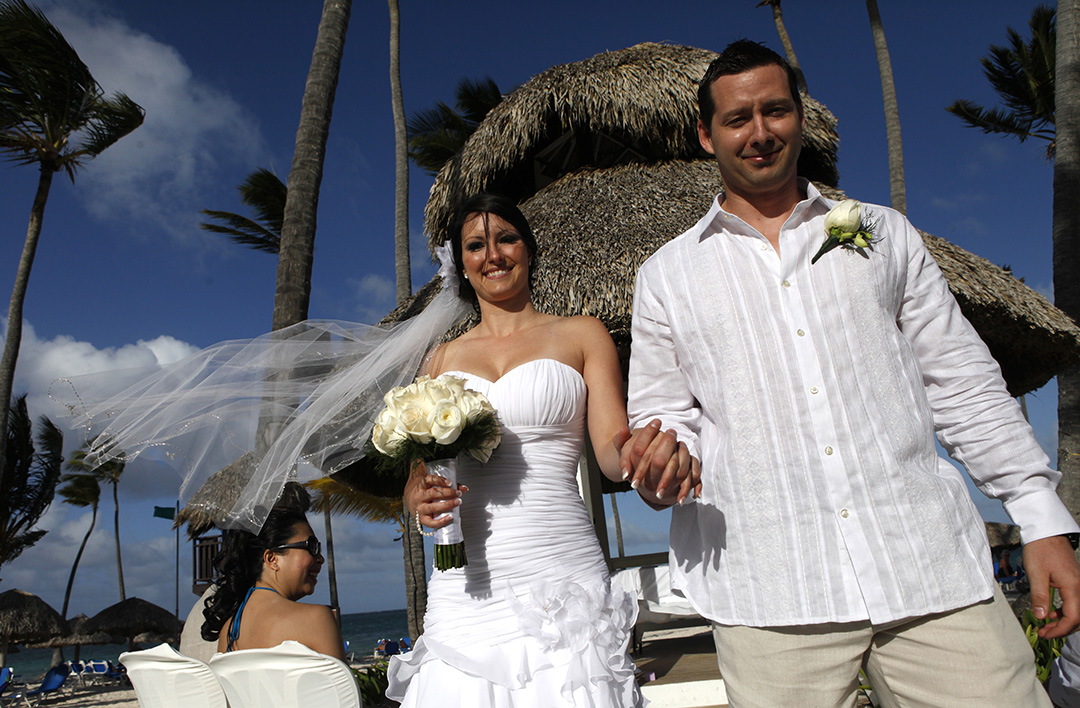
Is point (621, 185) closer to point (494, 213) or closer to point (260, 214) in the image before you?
point (494, 213)

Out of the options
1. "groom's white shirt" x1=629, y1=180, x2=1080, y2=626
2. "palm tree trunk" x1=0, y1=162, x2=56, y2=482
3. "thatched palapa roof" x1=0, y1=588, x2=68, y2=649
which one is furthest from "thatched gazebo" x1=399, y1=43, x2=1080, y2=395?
"thatched palapa roof" x1=0, y1=588, x2=68, y2=649

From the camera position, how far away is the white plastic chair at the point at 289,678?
2.44 metres

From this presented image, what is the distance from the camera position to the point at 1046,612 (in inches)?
56.7

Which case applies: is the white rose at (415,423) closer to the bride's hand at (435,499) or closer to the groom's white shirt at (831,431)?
the bride's hand at (435,499)

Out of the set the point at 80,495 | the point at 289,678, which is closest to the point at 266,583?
the point at 289,678

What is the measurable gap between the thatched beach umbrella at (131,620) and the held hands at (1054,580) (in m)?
25.1

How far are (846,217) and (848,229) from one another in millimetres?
28


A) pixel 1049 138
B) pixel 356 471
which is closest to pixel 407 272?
pixel 356 471

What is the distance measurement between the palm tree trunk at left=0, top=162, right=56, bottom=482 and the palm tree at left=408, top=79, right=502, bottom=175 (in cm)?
793

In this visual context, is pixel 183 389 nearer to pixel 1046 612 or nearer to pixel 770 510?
pixel 770 510

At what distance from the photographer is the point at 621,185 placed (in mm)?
7715

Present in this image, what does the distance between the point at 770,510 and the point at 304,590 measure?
2.54 metres

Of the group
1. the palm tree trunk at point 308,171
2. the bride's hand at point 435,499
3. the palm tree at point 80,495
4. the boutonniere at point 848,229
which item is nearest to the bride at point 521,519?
the bride's hand at point 435,499

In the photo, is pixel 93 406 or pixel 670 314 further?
pixel 93 406
